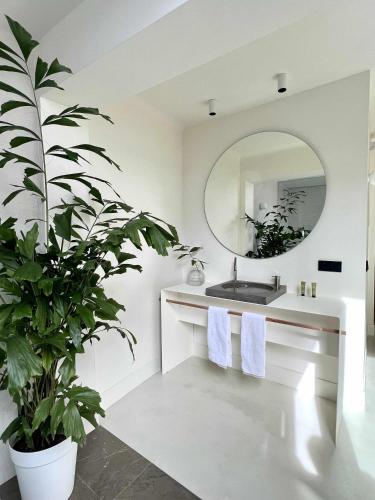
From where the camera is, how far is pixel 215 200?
278 cm

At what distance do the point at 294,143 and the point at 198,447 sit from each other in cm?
236

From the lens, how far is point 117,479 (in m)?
1.56

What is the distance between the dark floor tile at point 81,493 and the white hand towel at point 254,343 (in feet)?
4.10

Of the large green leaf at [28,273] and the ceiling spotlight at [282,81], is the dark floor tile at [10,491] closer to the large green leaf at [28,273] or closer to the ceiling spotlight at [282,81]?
the large green leaf at [28,273]

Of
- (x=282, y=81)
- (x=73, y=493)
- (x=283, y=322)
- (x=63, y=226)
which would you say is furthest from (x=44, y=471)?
→ (x=282, y=81)

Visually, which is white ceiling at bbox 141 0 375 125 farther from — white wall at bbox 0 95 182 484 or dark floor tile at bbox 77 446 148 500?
dark floor tile at bbox 77 446 148 500

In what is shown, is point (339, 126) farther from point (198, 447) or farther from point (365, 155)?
point (198, 447)

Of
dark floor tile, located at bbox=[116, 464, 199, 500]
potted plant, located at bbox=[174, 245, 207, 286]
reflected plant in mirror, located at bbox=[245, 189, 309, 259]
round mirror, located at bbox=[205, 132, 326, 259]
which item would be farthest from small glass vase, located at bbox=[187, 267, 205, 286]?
dark floor tile, located at bbox=[116, 464, 199, 500]

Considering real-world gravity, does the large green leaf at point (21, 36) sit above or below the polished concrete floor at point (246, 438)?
above

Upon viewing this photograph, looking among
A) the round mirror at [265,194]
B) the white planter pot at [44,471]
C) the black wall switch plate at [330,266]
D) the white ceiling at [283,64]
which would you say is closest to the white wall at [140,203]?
the white ceiling at [283,64]

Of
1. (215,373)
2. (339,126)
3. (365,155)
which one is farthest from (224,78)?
(215,373)

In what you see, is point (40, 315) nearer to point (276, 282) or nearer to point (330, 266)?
point (276, 282)

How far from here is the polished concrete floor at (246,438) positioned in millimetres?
1506

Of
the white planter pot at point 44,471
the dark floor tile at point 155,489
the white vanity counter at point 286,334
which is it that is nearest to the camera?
the white planter pot at point 44,471
